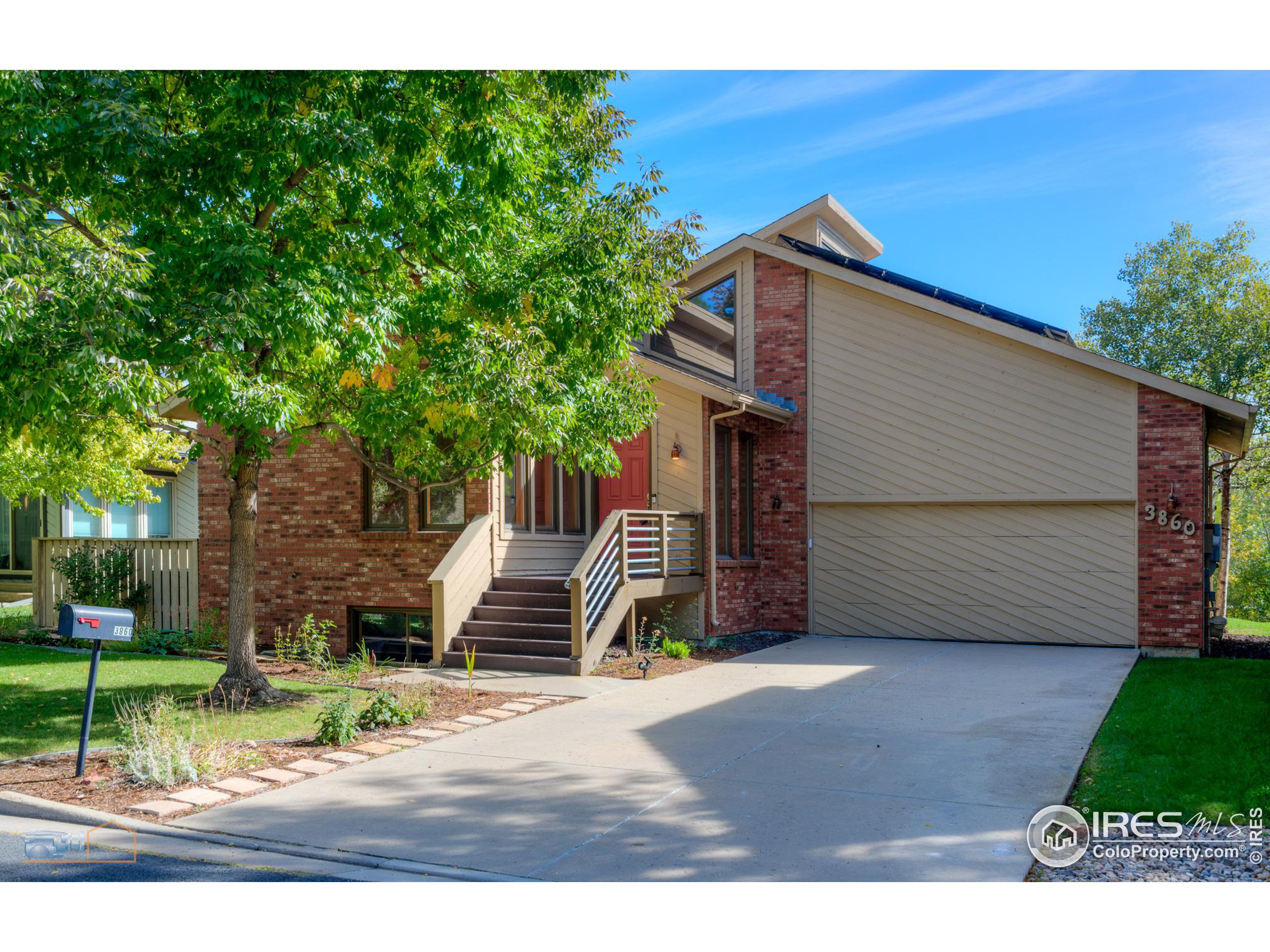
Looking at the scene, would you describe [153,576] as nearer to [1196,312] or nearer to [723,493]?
[723,493]

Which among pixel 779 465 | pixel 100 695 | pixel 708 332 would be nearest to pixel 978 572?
pixel 779 465

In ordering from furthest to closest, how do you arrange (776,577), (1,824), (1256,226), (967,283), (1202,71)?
(1256,226) < (967,283) < (776,577) < (1202,71) < (1,824)

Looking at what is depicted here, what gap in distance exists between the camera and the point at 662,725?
8320 mm

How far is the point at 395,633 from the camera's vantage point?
13578 mm

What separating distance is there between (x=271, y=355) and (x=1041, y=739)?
7198 millimetres

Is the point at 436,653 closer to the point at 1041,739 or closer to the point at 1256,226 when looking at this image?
the point at 1041,739

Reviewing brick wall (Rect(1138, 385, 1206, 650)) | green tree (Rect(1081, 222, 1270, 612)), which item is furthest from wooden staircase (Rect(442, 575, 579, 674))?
green tree (Rect(1081, 222, 1270, 612))

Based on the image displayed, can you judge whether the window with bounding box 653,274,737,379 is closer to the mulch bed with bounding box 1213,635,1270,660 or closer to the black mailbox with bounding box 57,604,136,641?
the mulch bed with bounding box 1213,635,1270,660

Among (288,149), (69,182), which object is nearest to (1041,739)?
(288,149)

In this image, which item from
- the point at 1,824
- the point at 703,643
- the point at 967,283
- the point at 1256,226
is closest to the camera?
the point at 1,824

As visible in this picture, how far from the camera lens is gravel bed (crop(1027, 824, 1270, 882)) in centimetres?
456

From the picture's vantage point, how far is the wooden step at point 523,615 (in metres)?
11.9

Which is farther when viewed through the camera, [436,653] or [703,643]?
[703,643]

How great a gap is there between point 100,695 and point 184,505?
54.4 feet
